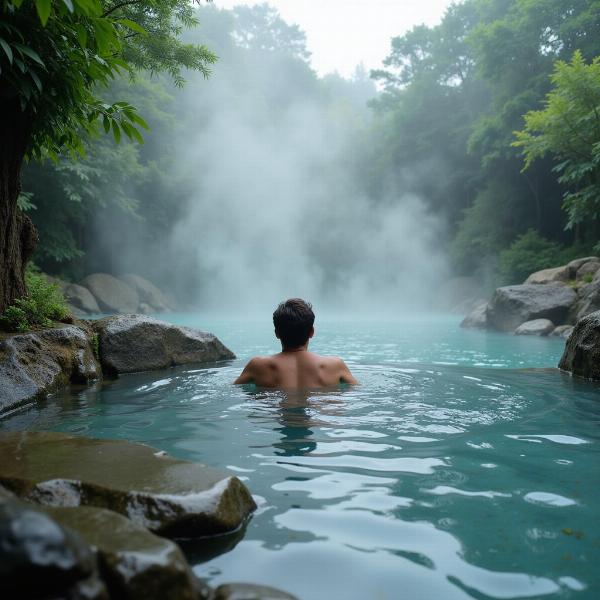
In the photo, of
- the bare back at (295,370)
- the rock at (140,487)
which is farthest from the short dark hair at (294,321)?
the rock at (140,487)

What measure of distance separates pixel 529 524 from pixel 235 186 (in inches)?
1297

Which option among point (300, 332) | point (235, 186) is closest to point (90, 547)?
point (300, 332)

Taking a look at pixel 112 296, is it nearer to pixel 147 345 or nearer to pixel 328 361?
pixel 147 345

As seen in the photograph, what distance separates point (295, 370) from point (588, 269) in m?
12.3

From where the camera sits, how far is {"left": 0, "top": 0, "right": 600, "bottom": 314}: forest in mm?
19422

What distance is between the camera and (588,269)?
13578 millimetres

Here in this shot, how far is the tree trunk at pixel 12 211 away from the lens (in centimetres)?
439

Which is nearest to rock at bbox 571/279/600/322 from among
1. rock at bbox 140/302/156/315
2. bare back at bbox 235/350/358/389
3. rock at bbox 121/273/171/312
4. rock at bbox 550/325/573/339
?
rock at bbox 550/325/573/339

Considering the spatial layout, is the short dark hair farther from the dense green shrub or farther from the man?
the dense green shrub

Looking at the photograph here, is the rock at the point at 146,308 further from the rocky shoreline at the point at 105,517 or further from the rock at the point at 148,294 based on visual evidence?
the rocky shoreline at the point at 105,517

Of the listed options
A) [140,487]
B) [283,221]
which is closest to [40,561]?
[140,487]

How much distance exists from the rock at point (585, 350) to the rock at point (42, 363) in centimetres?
512

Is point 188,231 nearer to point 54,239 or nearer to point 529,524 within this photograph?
point 54,239

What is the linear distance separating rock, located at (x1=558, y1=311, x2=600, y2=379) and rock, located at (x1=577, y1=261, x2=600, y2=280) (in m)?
8.98
